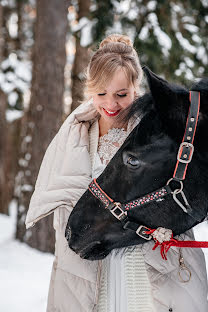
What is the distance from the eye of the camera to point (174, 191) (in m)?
1.77

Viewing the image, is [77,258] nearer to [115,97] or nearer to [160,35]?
[115,97]

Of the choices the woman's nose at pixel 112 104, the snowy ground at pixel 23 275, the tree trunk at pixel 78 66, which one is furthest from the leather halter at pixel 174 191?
the tree trunk at pixel 78 66

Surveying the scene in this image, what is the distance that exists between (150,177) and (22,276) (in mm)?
3483

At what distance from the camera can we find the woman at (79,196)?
1.95 metres

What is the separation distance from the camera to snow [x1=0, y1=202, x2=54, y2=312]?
3935 mm

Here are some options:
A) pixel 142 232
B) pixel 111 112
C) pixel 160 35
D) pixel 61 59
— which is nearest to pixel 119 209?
pixel 142 232

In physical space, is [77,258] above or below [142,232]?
below

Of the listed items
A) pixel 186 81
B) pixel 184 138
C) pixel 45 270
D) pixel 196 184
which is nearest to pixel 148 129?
pixel 184 138

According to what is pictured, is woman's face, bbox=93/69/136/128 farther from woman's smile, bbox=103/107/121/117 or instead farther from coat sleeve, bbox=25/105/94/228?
coat sleeve, bbox=25/105/94/228

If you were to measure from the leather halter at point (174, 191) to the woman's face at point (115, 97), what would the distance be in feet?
1.58

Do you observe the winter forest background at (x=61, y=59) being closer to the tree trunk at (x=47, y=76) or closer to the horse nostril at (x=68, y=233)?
the tree trunk at (x=47, y=76)

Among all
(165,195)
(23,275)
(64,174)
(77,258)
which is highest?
(165,195)

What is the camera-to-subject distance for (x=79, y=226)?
6.19 ft

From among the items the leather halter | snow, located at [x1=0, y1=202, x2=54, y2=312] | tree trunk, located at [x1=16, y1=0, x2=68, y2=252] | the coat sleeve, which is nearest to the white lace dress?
the coat sleeve
